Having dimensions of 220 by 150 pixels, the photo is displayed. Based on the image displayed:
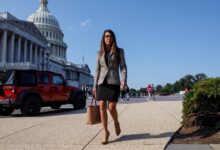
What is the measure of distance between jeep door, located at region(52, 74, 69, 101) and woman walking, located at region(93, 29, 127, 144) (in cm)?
1023

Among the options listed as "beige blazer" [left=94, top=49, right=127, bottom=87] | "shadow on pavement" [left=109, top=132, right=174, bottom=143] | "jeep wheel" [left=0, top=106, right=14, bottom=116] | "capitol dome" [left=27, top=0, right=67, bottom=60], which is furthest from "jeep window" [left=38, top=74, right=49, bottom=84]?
"capitol dome" [left=27, top=0, right=67, bottom=60]

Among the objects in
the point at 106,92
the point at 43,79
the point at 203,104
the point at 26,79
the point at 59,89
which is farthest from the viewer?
the point at 59,89

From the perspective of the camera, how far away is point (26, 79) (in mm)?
14891

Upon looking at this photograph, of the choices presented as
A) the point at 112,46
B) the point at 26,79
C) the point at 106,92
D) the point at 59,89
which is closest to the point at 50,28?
the point at 59,89

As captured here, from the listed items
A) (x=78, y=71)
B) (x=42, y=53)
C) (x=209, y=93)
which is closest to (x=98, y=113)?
(x=209, y=93)

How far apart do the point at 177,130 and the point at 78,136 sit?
206cm

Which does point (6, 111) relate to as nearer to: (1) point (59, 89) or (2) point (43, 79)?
(2) point (43, 79)

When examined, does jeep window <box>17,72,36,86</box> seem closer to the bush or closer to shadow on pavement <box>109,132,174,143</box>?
the bush

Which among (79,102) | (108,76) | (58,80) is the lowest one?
(79,102)

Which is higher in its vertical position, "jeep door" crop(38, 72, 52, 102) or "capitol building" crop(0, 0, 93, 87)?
"capitol building" crop(0, 0, 93, 87)

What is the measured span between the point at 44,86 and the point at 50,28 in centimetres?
13295

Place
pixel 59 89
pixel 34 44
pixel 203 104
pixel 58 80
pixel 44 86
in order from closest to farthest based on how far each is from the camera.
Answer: pixel 203 104, pixel 44 86, pixel 59 89, pixel 58 80, pixel 34 44

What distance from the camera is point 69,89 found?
1781 centimetres

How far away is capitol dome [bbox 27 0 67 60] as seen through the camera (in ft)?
476
